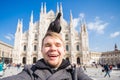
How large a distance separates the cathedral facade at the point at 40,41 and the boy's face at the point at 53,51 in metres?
31.5

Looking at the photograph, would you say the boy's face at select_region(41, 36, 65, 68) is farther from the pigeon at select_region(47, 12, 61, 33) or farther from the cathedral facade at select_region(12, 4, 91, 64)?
the cathedral facade at select_region(12, 4, 91, 64)

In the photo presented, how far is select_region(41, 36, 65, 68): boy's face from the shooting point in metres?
1.13

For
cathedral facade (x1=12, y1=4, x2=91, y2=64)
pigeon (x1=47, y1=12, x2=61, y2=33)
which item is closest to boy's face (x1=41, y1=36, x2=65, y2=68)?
pigeon (x1=47, y1=12, x2=61, y2=33)

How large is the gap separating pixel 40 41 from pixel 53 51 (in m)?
32.9

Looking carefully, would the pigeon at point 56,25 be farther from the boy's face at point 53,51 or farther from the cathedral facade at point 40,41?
the cathedral facade at point 40,41

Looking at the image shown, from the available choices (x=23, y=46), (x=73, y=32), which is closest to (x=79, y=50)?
(x=73, y=32)

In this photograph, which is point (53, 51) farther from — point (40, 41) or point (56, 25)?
point (40, 41)

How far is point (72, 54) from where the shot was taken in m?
32.5

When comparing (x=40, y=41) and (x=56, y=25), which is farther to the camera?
(x=40, y=41)

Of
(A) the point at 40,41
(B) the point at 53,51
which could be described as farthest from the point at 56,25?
(A) the point at 40,41

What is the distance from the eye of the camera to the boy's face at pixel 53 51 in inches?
44.6

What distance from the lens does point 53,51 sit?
1.15 m

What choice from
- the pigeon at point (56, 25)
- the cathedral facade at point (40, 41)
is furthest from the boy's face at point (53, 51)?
the cathedral facade at point (40, 41)

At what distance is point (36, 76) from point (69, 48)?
1290 inches
